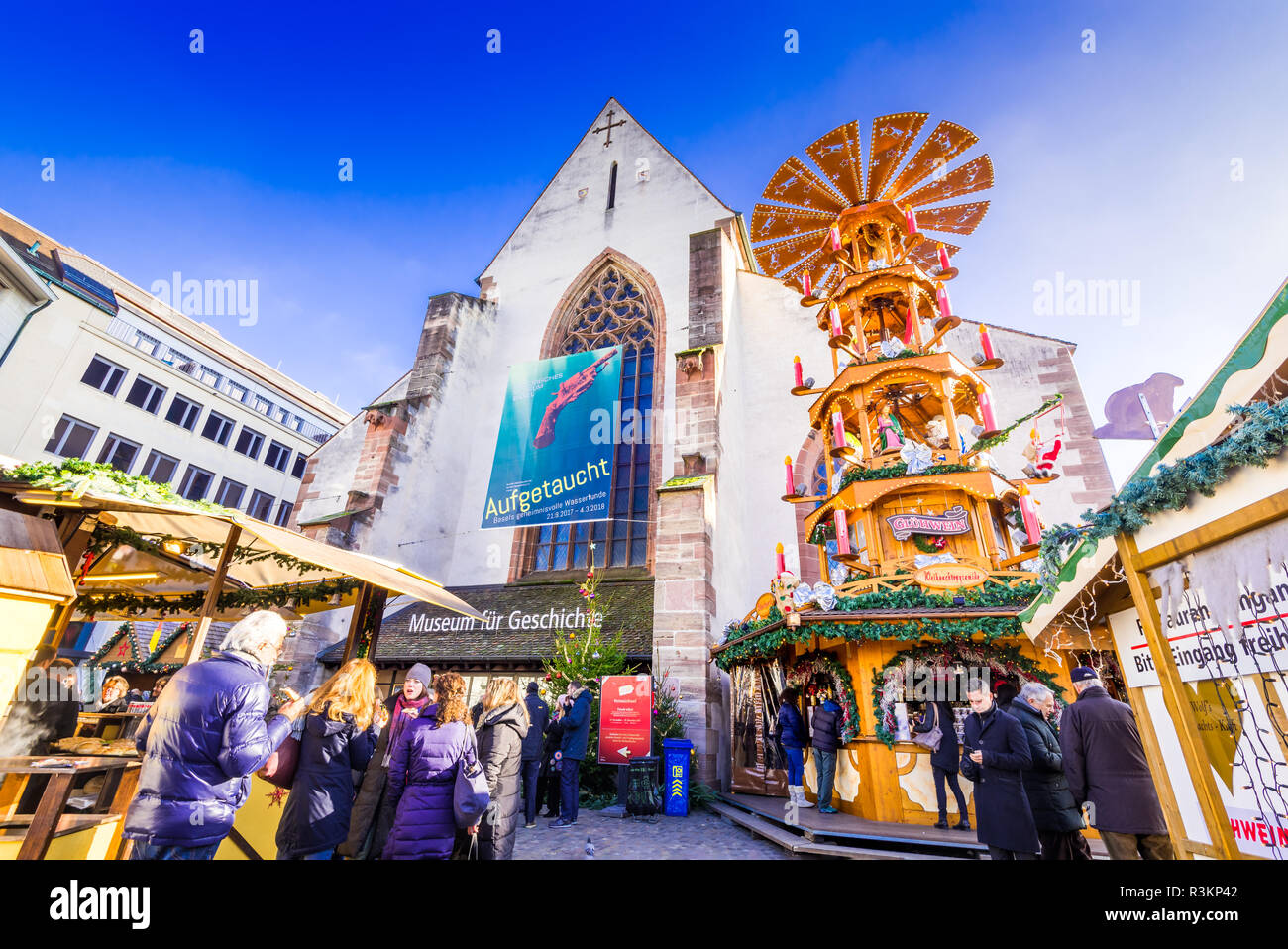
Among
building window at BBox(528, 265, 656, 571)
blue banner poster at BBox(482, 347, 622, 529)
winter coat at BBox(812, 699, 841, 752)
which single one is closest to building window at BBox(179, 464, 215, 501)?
blue banner poster at BBox(482, 347, 622, 529)

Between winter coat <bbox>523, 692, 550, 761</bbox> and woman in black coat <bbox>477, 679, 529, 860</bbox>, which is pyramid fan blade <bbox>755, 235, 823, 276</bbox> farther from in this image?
woman in black coat <bbox>477, 679, 529, 860</bbox>

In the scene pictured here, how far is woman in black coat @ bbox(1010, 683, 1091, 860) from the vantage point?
366 cm

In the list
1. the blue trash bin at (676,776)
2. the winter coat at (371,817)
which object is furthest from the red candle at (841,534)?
the winter coat at (371,817)

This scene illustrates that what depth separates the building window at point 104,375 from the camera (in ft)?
65.4

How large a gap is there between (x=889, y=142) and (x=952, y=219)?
2238mm

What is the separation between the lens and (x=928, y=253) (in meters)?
13.6

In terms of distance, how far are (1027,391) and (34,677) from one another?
676 inches

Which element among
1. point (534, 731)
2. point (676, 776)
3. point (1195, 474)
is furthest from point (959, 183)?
point (534, 731)

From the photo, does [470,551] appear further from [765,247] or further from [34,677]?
[765,247]

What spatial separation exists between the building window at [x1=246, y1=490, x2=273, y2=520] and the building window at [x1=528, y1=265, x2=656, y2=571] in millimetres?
17982

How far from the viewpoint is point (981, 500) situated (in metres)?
8.34

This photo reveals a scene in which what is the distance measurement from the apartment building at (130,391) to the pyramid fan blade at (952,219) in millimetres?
20216
